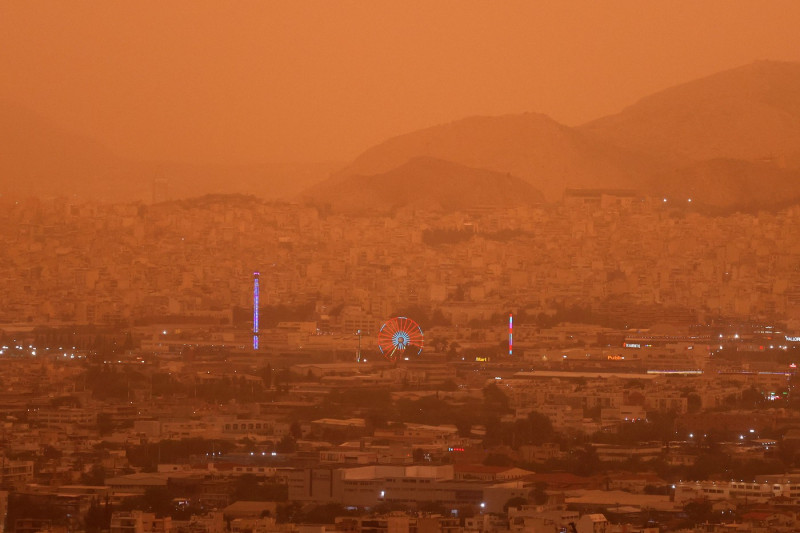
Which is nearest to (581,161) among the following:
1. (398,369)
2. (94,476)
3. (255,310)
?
(255,310)

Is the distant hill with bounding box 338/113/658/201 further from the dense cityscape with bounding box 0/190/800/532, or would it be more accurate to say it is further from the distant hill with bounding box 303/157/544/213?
the dense cityscape with bounding box 0/190/800/532

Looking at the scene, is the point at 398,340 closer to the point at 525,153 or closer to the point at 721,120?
the point at 525,153

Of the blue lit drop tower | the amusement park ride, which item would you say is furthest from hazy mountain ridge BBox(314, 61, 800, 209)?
the amusement park ride

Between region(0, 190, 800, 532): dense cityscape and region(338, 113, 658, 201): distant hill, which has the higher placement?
region(338, 113, 658, 201): distant hill

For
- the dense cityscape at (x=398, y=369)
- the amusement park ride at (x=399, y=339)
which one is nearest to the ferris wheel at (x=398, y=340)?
the amusement park ride at (x=399, y=339)

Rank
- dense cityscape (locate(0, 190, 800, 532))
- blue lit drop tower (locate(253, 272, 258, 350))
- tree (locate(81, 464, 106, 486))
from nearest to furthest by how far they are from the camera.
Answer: dense cityscape (locate(0, 190, 800, 532)) → tree (locate(81, 464, 106, 486)) → blue lit drop tower (locate(253, 272, 258, 350))

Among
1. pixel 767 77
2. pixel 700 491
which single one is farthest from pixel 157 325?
pixel 700 491

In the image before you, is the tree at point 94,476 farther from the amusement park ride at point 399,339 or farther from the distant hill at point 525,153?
the distant hill at point 525,153
